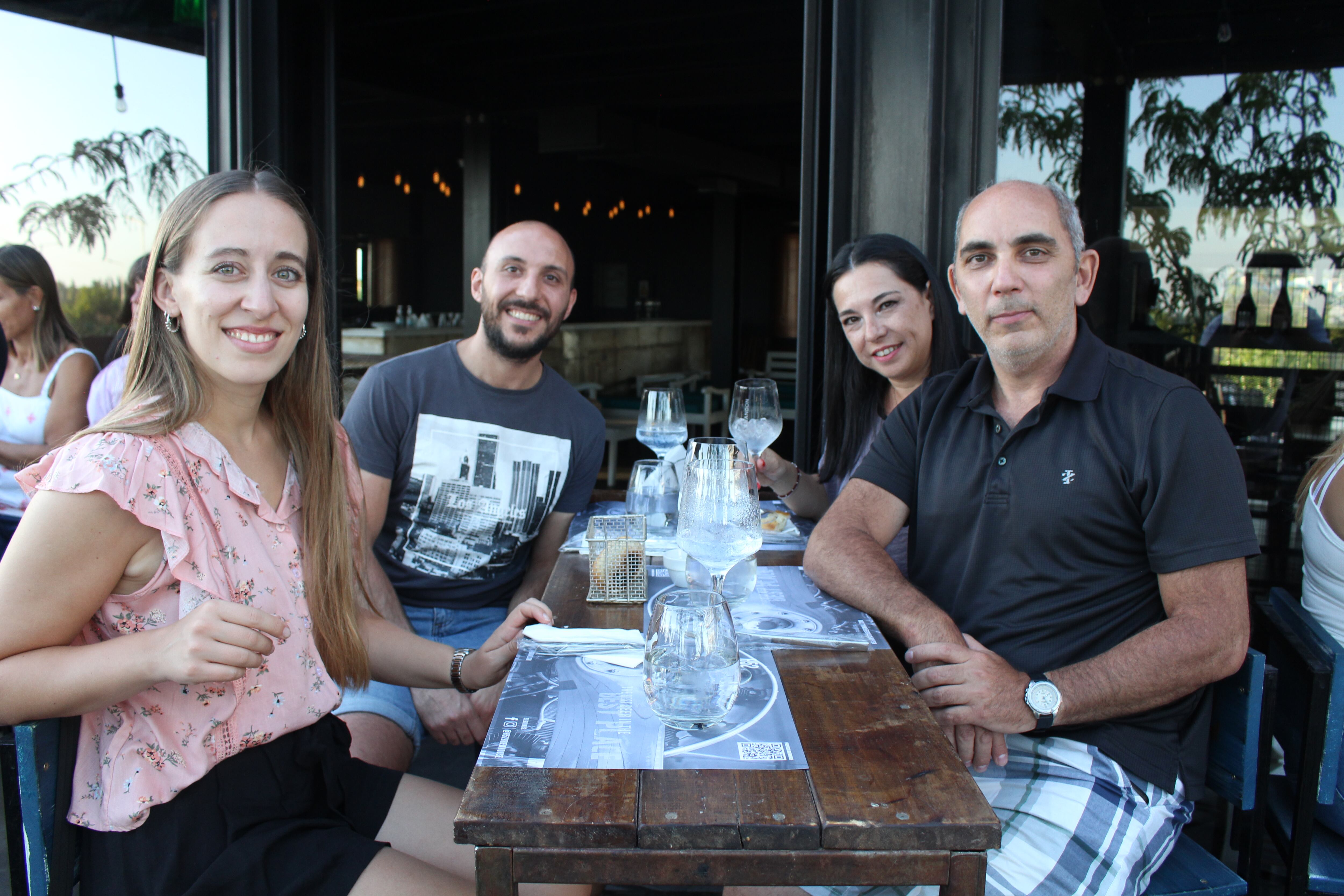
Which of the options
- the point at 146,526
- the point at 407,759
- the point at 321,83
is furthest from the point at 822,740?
the point at 321,83

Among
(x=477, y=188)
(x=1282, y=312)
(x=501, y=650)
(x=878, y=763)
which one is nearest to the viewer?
(x=878, y=763)

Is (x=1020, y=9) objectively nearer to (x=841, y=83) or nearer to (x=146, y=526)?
(x=841, y=83)

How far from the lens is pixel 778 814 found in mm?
887

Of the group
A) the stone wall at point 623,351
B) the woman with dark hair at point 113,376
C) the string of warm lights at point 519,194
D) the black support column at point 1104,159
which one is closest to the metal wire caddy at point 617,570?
the woman with dark hair at point 113,376

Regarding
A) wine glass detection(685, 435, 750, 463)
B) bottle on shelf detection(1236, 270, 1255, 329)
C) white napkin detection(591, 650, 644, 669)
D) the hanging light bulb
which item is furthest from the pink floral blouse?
the hanging light bulb

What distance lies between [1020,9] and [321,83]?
2478 mm

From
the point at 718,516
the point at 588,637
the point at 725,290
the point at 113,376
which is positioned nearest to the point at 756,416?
the point at 718,516

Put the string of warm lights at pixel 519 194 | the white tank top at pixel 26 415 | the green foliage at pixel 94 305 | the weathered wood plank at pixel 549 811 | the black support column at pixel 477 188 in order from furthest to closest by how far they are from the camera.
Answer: the string of warm lights at pixel 519 194, the black support column at pixel 477 188, the green foliage at pixel 94 305, the white tank top at pixel 26 415, the weathered wood plank at pixel 549 811

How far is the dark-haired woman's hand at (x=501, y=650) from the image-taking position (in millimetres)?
1422

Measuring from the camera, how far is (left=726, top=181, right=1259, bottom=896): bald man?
138 cm

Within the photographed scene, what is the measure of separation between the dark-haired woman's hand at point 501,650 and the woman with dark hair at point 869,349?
0.86m

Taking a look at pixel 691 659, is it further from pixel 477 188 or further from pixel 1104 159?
pixel 477 188

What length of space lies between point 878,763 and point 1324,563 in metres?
1.17

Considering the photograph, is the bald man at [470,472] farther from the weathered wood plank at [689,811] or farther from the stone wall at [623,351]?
the stone wall at [623,351]
